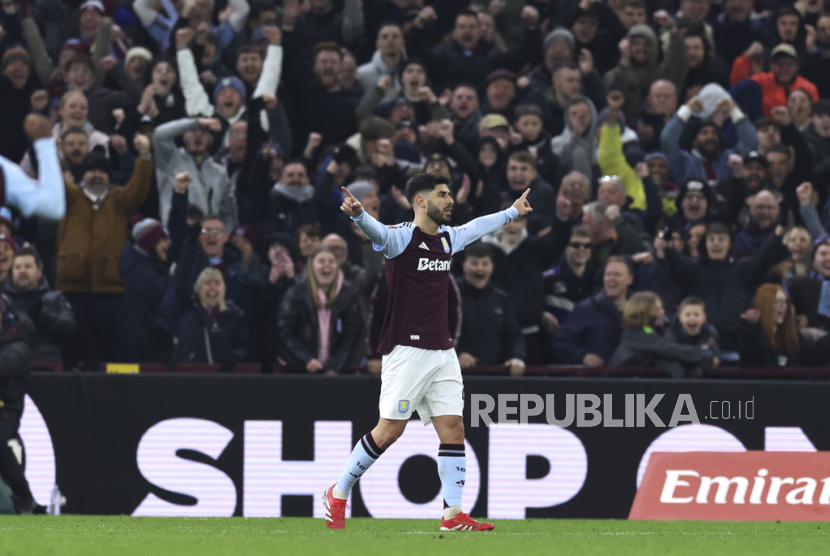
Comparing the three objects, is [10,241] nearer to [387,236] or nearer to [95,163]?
[95,163]

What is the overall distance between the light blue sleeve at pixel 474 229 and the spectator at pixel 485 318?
274cm

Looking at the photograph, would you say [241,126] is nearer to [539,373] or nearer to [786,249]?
[539,373]

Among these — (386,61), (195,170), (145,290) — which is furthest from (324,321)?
(386,61)

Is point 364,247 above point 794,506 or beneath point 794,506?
above

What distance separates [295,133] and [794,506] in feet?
23.1

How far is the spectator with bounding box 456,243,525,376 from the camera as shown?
1188 cm

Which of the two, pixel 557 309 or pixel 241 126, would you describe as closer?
pixel 557 309

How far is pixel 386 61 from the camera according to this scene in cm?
1543

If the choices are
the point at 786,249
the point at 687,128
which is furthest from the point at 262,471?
the point at 687,128

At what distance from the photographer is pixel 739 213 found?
13938mm

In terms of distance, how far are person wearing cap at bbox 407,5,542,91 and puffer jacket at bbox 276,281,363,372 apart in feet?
16.2

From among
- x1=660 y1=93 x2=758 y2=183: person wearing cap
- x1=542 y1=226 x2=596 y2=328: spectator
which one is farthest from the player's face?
x1=660 y1=93 x2=758 y2=183: person wearing cap

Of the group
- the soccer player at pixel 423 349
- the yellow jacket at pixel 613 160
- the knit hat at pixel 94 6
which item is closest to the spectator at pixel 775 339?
the yellow jacket at pixel 613 160

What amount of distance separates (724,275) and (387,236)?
5083 millimetres
